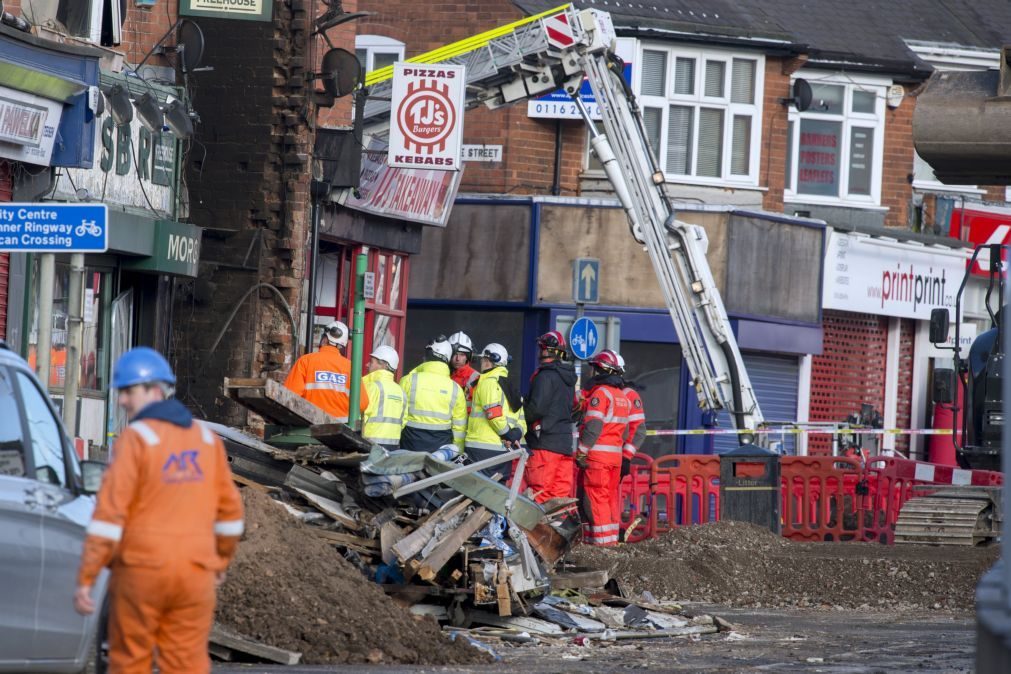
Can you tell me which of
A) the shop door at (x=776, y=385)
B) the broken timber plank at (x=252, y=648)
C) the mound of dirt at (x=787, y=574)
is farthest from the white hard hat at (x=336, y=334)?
the shop door at (x=776, y=385)

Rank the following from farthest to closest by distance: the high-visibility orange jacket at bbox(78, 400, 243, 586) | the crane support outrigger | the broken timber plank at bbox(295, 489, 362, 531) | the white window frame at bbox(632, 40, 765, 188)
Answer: the white window frame at bbox(632, 40, 765, 188) < the crane support outrigger < the broken timber plank at bbox(295, 489, 362, 531) < the high-visibility orange jacket at bbox(78, 400, 243, 586)

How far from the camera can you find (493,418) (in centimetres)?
1727

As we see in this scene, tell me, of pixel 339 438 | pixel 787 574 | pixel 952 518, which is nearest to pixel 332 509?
pixel 339 438

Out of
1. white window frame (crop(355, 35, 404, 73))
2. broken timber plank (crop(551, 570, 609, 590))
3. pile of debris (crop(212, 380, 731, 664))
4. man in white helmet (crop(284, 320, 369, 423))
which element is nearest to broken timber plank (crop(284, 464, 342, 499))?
pile of debris (crop(212, 380, 731, 664))

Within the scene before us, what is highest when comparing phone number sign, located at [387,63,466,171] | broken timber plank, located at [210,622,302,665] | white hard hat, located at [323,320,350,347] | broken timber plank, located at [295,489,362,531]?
phone number sign, located at [387,63,466,171]

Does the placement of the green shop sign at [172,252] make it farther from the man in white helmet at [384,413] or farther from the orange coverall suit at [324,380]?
the man in white helmet at [384,413]

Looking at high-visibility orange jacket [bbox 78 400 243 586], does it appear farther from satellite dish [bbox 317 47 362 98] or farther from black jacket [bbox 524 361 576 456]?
satellite dish [bbox 317 47 362 98]

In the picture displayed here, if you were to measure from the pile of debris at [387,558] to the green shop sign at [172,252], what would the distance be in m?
3.55

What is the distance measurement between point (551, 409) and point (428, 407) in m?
1.85

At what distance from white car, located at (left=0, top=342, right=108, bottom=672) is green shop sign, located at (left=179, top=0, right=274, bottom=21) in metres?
10.5

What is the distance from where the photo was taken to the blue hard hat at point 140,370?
6969 mm

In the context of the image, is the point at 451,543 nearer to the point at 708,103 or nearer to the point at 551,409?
the point at 551,409

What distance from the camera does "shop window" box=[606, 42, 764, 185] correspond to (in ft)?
92.4

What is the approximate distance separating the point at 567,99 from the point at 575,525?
1364 centimetres
